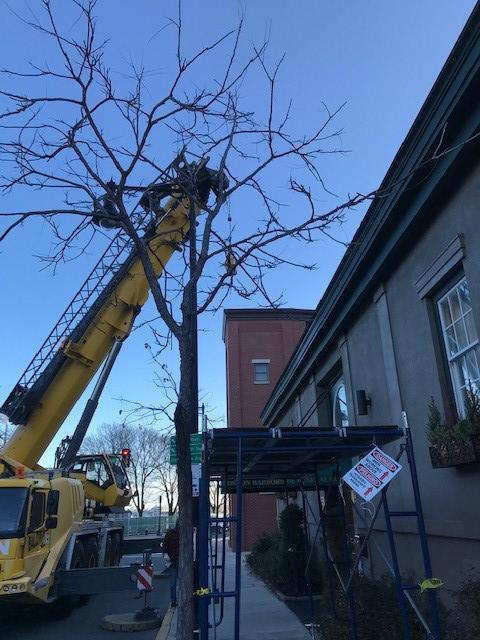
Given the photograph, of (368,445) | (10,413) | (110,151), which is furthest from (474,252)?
(10,413)

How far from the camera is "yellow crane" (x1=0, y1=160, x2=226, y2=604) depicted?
943 cm

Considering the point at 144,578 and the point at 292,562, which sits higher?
the point at 292,562

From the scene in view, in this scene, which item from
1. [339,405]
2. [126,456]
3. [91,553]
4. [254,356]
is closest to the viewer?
[91,553]

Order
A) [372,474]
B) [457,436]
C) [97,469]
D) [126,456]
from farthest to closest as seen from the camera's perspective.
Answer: [126,456]
[97,469]
[457,436]
[372,474]

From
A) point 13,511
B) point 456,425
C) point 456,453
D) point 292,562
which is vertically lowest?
point 292,562

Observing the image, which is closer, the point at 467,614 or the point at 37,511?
the point at 467,614

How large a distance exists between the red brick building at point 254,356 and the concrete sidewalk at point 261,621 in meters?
18.4

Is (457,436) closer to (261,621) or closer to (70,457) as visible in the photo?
(261,621)

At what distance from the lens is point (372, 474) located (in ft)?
17.5

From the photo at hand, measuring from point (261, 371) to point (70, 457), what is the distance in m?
19.9

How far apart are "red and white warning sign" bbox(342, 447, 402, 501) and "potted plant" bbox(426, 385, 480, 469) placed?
93 centimetres

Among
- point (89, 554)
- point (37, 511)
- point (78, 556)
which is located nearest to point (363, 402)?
point (37, 511)

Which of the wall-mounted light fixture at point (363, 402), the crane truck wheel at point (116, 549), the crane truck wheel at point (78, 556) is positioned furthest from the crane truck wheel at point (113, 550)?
the wall-mounted light fixture at point (363, 402)

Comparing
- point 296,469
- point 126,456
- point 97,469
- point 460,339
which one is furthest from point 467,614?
point 126,456
